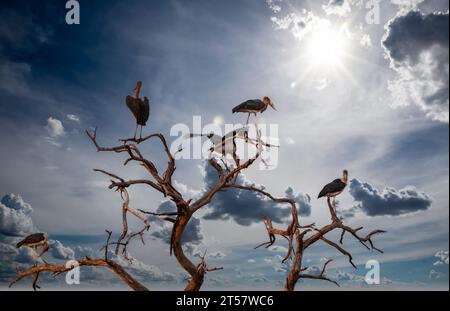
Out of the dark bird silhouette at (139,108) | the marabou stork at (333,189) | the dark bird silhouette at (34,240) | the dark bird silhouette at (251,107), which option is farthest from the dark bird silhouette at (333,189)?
the dark bird silhouette at (34,240)

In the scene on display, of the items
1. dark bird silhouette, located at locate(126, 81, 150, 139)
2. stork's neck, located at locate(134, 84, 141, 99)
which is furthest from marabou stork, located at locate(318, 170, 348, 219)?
stork's neck, located at locate(134, 84, 141, 99)

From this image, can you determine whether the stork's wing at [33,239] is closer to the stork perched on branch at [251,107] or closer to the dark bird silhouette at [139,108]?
the dark bird silhouette at [139,108]

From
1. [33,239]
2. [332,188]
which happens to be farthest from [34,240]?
[332,188]

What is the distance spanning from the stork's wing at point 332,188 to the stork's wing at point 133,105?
5.77m

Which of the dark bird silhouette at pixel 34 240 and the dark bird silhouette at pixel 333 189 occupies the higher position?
the dark bird silhouette at pixel 333 189

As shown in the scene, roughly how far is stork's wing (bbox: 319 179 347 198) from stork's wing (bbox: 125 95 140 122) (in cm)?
577

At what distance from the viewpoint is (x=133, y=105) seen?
28.9ft

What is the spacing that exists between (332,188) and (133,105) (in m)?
6.17

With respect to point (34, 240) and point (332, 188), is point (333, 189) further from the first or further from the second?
point (34, 240)

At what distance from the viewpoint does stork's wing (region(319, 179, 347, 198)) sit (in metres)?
9.91

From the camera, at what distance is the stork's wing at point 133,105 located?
8773mm

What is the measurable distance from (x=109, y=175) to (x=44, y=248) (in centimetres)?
456

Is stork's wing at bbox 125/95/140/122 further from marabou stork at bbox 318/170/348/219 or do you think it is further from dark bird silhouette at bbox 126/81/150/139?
marabou stork at bbox 318/170/348/219
